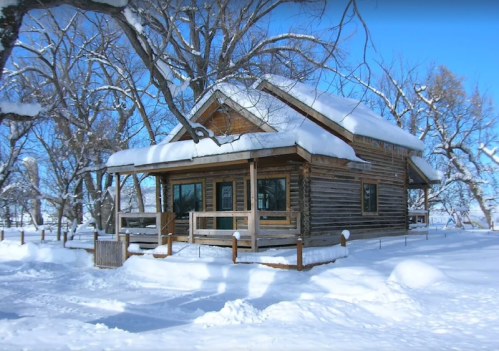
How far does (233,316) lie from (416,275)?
4.00 metres

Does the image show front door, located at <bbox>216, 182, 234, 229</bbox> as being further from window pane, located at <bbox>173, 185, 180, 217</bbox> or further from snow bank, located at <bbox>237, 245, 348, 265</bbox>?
snow bank, located at <bbox>237, 245, 348, 265</bbox>

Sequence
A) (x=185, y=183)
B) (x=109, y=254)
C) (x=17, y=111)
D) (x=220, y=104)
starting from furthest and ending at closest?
(x=185, y=183)
(x=109, y=254)
(x=220, y=104)
(x=17, y=111)

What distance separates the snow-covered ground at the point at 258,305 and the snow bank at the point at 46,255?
2.23 meters

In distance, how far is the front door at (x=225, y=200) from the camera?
18.0 m

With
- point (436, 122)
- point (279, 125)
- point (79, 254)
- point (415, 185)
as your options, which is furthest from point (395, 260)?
point (436, 122)

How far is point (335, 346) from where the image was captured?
5863 millimetres

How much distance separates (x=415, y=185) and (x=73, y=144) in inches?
755

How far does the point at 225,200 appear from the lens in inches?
713

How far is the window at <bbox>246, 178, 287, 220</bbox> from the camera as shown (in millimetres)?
16359

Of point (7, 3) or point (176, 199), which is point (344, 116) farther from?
point (7, 3)

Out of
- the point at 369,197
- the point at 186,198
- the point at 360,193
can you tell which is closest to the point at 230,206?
the point at 186,198

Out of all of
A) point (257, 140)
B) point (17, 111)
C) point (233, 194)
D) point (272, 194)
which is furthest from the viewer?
point (233, 194)

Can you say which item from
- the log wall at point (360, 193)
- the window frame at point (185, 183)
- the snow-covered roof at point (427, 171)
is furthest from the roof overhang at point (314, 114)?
the snow-covered roof at point (427, 171)

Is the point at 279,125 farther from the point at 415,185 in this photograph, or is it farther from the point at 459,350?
the point at 415,185
